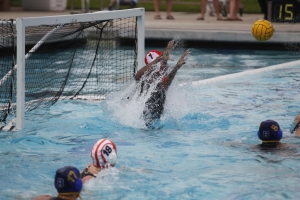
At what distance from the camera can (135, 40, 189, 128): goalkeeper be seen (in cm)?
789

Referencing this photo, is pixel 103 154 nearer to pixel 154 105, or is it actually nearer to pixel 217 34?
pixel 154 105

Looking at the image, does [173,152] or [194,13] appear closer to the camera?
[173,152]

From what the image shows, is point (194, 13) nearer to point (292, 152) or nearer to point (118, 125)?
point (118, 125)

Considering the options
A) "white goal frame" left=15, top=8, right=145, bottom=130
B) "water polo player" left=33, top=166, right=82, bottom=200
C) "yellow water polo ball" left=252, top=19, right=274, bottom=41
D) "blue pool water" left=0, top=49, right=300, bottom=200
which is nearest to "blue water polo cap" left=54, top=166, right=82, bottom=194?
"water polo player" left=33, top=166, right=82, bottom=200

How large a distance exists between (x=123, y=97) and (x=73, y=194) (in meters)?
3.94

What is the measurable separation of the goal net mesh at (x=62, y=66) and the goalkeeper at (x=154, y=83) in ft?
4.22

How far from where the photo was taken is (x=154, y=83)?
26.3 ft

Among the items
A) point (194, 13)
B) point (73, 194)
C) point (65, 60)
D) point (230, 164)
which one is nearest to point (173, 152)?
point (230, 164)

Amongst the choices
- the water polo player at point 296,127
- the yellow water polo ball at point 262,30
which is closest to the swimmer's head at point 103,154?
the water polo player at point 296,127

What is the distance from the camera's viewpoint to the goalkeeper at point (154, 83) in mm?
7891

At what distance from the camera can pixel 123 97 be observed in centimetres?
862

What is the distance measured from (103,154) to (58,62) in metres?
6.64

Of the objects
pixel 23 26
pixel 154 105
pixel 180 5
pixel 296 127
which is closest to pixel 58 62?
pixel 154 105

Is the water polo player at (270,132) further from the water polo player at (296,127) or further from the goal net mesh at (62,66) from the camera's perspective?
the goal net mesh at (62,66)
